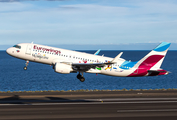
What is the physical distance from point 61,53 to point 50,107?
1349 centimetres

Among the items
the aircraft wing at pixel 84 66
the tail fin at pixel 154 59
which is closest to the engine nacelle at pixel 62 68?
the aircraft wing at pixel 84 66

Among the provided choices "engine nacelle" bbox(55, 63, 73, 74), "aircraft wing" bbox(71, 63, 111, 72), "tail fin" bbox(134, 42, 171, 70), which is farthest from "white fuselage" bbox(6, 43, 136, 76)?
"tail fin" bbox(134, 42, 171, 70)

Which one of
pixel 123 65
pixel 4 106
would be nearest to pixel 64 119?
pixel 4 106

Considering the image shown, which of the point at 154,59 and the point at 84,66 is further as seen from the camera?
the point at 154,59

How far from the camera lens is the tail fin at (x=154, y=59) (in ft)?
160

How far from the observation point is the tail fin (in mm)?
48656

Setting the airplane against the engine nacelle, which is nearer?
the engine nacelle

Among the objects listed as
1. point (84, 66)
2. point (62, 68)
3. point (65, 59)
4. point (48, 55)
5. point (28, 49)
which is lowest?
point (62, 68)

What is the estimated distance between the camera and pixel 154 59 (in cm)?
4928

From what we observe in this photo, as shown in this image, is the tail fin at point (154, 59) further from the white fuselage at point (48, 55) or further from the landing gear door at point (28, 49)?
the landing gear door at point (28, 49)

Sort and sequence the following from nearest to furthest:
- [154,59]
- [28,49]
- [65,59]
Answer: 1. [65,59]
2. [28,49]
3. [154,59]

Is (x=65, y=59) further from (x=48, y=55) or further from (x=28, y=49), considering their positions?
(x=28, y=49)

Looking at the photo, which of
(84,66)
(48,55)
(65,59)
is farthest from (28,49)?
(84,66)

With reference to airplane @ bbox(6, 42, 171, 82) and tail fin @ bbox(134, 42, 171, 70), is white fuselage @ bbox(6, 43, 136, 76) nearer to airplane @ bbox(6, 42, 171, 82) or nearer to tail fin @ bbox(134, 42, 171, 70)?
airplane @ bbox(6, 42, 171, 82)
